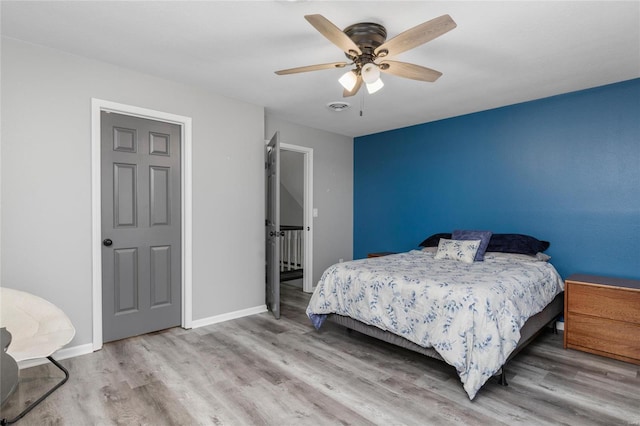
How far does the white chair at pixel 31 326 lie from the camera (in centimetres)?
214

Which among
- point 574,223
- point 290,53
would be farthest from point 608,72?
point 290,53

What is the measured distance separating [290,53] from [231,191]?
1.67 meters

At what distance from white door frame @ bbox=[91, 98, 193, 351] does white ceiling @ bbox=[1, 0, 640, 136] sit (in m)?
0.38

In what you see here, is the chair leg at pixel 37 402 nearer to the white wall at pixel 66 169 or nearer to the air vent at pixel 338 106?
the white wall at pixel 66 169

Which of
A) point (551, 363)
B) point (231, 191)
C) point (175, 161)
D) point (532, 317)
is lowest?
point (551, 363)

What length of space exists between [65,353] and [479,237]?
4037 millimetres

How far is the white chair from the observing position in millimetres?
2140

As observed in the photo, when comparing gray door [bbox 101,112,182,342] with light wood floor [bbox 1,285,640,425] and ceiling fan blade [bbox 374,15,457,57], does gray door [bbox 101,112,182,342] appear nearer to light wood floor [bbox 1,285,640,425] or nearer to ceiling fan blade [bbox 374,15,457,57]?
light wood floor [bbox 1,285,640,425]

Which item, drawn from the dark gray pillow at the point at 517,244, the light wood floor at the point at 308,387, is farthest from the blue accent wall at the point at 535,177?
the light wood floor at the point at 308,387

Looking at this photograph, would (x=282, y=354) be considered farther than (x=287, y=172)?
No

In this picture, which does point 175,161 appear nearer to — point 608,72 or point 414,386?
point 414,386

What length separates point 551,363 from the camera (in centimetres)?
275

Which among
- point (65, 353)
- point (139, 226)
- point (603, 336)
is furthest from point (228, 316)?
point (603, 336)

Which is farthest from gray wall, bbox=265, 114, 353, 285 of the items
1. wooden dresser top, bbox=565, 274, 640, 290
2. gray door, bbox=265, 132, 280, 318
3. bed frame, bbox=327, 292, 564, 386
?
wooden dresser top, bbox=565, 274, 640, 290
